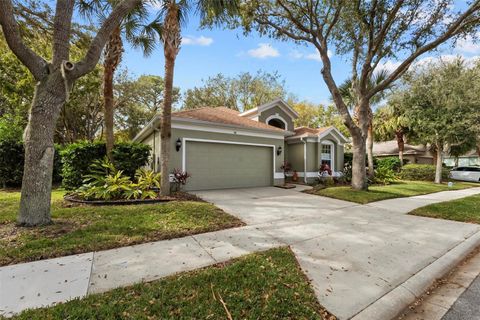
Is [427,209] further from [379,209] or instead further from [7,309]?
[7,309]

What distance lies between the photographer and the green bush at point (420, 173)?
1838 centimetres

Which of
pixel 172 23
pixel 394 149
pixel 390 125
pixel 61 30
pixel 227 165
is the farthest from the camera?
pixel 394 149

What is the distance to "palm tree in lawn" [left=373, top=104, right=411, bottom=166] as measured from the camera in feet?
64.4

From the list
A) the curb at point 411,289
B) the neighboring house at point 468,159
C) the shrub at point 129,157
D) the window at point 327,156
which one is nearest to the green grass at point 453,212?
the curb at point 411,289

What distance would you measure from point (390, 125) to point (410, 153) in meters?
6.65

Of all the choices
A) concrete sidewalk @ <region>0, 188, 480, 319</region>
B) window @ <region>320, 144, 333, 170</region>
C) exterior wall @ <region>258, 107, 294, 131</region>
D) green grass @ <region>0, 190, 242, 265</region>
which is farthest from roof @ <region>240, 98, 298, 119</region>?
concrete sidewalk @ <region>0, 188, 480, 319</region>

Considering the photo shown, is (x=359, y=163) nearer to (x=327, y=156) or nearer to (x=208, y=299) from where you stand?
(x=327, y=156)

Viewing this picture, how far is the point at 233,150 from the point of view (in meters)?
Result: 11.7

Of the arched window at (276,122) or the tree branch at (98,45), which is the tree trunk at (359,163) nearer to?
the arched window at (276,122)

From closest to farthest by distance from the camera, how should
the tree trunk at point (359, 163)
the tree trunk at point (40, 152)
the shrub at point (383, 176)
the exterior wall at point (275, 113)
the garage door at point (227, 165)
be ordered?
the tree trunk at point (40, 152)
the garage door at point (227, 165)
the tree trunk at point (359, 163)
the exterior wall at point (275, 113)
the shrub at point (383, 176)

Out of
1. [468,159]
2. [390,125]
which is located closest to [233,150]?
[390,125]

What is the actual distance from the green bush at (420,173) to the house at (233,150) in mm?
8378

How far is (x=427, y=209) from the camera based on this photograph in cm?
747

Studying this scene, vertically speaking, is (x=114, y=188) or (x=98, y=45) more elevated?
(x=98, y=45)
